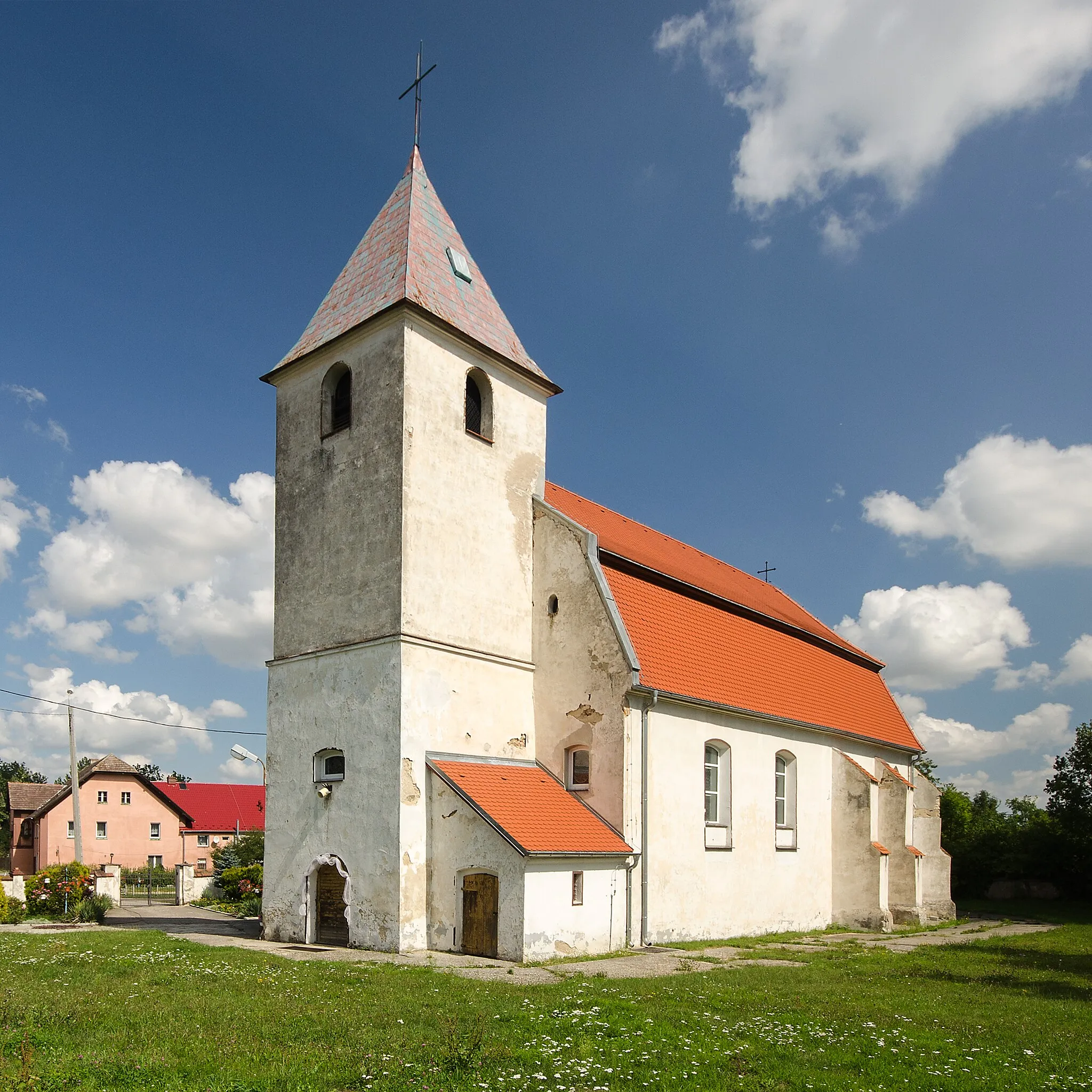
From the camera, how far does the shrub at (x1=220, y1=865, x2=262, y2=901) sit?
2938 centimetres

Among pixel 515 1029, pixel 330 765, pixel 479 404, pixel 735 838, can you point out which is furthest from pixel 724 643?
pixel 515 1029

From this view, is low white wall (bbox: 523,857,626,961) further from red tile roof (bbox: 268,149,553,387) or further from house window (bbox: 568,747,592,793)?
red tile roof (bbox: 268,149,553,387)

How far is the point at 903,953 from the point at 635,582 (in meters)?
8.77

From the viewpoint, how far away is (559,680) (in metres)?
19.8

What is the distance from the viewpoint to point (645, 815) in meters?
18.3

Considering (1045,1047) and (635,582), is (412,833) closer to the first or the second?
(635,582)

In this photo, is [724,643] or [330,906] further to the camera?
[724,643]

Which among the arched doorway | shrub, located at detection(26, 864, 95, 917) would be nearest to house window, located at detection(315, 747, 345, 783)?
the arched doorway

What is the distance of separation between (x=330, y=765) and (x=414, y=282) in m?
9.58

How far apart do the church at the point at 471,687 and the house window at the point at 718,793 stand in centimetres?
5

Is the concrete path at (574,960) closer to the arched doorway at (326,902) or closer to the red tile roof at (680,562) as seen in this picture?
the arched doorway at (326,902)

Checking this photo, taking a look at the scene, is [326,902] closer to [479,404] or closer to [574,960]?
[574,960]

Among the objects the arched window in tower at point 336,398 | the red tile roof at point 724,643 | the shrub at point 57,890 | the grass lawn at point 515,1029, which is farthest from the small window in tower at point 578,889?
the shrub at point 57,890

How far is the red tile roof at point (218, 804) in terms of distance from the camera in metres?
60.0
